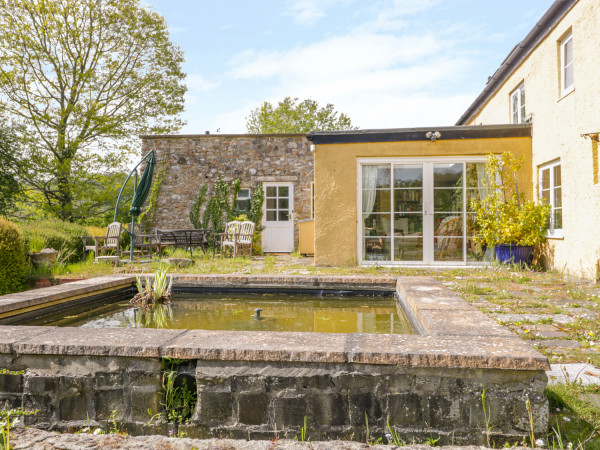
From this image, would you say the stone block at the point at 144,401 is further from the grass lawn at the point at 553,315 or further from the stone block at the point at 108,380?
the grass lawn at the point at 553,315

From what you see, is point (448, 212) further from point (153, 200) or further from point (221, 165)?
point (153, 200)

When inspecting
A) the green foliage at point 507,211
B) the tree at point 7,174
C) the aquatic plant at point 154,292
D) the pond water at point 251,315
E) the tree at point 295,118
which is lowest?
the pond water at point 251,315

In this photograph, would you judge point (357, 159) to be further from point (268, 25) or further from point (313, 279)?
point (313, 279)

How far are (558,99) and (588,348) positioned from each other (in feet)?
18.2

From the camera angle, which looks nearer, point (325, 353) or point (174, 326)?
point (325, 353)

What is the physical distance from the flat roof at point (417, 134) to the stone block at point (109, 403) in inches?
269

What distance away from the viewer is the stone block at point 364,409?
5.99ft

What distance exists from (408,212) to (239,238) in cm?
405

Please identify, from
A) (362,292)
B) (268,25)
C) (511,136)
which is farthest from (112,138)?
(362,292)

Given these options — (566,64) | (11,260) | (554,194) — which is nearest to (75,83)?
(11,260)

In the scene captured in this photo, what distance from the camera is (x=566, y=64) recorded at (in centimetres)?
707

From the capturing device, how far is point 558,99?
23.3 ft

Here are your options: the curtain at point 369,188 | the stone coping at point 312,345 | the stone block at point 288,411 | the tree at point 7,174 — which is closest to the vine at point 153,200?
the tree at point 7,174

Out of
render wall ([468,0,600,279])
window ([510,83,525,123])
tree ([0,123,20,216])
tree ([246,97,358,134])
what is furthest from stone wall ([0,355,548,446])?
tree ([246,97,358,134])
